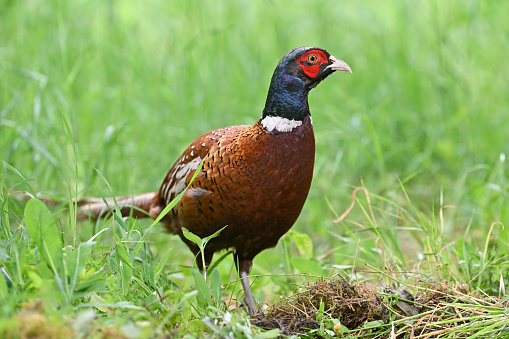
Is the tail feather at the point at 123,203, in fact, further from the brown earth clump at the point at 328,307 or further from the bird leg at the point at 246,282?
the brown earth clump at the point at 328,307

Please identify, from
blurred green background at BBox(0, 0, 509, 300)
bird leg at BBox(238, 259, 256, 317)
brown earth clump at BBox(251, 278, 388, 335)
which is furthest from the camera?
blurred green background at BBox(0, 0, 509, 300)

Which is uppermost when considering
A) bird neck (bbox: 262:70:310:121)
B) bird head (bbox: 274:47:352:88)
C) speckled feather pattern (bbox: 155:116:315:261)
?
bird head (bbox: 274:47:352:88)

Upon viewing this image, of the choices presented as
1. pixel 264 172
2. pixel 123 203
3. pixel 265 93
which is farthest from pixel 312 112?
→ pixel 264 172

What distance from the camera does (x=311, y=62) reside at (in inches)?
131

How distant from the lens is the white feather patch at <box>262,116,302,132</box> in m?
3.24

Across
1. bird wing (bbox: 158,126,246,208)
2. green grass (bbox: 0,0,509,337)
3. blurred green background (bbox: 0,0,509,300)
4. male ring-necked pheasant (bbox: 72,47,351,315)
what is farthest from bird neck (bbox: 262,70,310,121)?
blurred green background (bbox: 0,0,509,300)

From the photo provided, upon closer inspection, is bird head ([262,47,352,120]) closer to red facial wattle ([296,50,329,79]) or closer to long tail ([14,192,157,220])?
red facial wattle ([296,50,329,79])

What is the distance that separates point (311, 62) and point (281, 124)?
0.37 m

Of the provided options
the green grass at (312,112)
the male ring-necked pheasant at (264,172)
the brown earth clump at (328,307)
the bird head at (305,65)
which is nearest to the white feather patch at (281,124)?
the male ring-necked pheasant at (264,172)

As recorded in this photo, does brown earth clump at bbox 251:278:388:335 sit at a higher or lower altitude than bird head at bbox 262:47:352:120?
lower

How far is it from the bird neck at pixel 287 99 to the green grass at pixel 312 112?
0.65 metres

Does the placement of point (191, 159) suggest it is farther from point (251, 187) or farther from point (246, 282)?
point (246, 282)

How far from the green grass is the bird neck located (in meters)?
0.65

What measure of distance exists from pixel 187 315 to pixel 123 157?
2732mm
